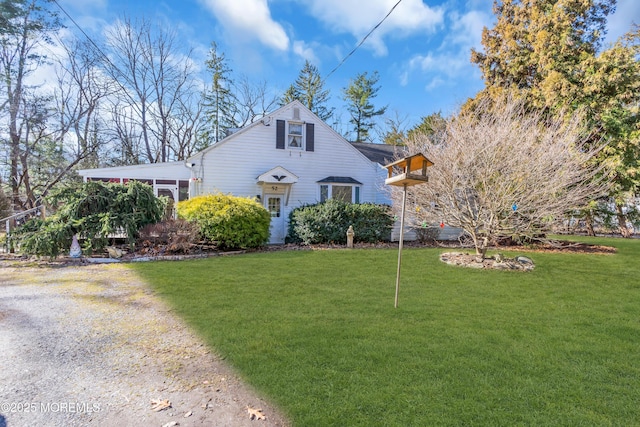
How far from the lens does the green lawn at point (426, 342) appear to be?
2.41 m

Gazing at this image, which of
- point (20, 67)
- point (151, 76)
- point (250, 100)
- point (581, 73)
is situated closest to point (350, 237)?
point (581, 73)

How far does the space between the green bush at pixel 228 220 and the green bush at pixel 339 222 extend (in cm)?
183

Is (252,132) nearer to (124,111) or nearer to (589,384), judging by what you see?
(589,384)

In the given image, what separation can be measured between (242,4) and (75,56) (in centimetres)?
1403

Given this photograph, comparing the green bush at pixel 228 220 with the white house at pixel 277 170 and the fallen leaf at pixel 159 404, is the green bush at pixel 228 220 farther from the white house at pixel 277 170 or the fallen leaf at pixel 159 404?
the fallen leaf at pixel 159 404

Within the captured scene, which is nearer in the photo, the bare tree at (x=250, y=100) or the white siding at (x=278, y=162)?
the white siding at (x=278, y=162)

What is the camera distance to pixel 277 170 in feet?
42.6

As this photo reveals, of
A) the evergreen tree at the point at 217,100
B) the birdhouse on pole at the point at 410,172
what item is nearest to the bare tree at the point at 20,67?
the evergreen tree at the point at 217,100

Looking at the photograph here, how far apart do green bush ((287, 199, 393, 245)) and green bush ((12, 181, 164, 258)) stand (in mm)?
4873

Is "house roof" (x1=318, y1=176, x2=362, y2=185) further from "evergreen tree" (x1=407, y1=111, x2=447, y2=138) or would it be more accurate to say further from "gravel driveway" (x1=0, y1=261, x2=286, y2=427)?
"gravel driveway" (x1=0, y1=261, x2=286, y2=427)

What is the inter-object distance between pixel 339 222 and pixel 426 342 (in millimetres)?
8435

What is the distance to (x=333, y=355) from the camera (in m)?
3.18

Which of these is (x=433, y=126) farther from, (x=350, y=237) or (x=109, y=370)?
(x=109, y=370)

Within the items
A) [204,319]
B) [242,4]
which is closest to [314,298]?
[204,319]
